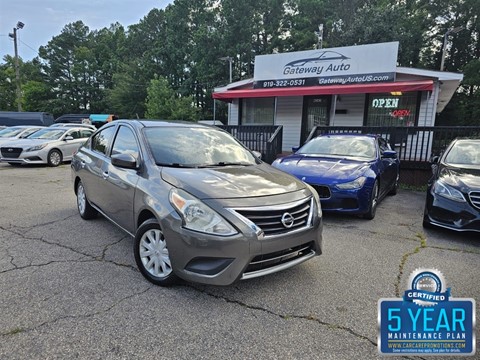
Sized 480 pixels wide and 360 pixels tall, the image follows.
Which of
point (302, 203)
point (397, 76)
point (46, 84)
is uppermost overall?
point (46, 84)

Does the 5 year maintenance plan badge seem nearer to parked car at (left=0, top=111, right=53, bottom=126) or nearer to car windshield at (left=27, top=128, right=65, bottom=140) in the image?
car windshield at (left=27, top=128, right=65, bottom=140)

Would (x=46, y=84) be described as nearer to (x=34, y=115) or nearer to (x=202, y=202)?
(x=34, y=115)

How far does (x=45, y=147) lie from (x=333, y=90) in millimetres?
10476

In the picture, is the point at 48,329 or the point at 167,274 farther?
the point at 167,274

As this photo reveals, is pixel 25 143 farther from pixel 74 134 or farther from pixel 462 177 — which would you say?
pixel 462 177

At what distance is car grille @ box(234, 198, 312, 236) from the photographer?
2566 mm

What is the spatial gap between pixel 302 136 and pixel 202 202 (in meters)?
11.3

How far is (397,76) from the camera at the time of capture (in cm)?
1125

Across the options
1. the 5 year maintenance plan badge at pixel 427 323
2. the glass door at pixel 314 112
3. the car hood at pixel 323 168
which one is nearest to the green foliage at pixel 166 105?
the glass door at pixel 314 112

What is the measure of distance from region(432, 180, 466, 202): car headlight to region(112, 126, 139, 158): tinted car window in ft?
13.3

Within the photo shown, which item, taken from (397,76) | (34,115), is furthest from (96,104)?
(397,76)

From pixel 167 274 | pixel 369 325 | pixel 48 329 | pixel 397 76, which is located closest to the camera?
pixel 48 329

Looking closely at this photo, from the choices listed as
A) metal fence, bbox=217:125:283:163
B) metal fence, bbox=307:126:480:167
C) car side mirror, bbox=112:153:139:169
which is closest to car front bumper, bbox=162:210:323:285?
car side mirror, bbox=112:153:139:169

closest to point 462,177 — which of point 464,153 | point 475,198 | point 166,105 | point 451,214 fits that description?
point 475,198
